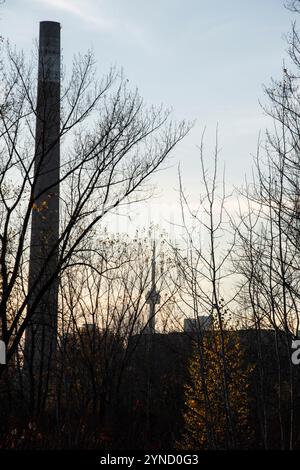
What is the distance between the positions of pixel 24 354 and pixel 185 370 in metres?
8.99

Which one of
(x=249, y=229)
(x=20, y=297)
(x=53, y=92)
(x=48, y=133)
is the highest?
(x=53, y=92)

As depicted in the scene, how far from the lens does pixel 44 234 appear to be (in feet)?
69.7

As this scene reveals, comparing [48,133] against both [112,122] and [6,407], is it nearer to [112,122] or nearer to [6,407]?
[112,122]

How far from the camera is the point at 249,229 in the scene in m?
9.74

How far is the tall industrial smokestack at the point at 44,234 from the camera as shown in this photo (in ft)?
48.7

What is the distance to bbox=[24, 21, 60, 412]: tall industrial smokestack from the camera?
1484 cm

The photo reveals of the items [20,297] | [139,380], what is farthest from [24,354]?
[139,380]

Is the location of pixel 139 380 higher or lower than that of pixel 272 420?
higher

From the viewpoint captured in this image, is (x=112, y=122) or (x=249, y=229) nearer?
(x=249, y=229)

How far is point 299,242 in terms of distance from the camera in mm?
11328
